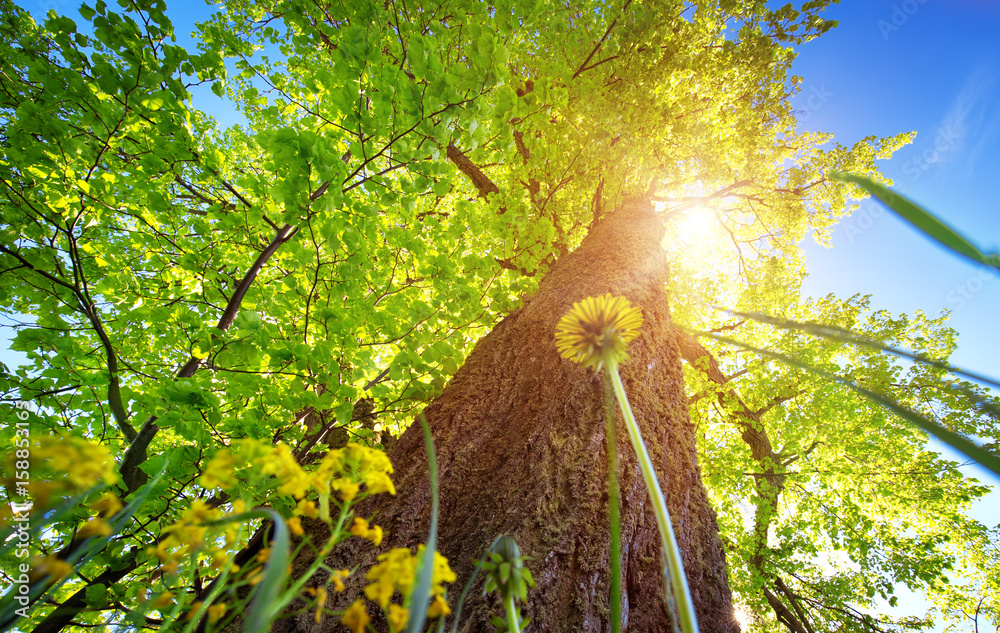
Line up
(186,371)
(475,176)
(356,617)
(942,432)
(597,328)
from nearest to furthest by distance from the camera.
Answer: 1. (942,432)
2. (356,617)
3. (597,328)
4. (186,371)
5. (475,176)

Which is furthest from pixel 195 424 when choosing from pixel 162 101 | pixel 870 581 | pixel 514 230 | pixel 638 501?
pixel 870 581

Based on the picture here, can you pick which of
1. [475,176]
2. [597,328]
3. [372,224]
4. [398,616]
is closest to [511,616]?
[398,616]

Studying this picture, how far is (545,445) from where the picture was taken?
1.41 m

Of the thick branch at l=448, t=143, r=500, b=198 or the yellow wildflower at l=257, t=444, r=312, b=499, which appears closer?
the yellow wildflower at l=257, t=444, r=312, b=499

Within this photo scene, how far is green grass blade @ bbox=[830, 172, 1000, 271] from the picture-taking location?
Answer: 1.53 feet

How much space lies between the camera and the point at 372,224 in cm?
200

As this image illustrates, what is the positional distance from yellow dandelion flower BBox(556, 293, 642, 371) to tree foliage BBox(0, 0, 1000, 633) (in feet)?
1.55

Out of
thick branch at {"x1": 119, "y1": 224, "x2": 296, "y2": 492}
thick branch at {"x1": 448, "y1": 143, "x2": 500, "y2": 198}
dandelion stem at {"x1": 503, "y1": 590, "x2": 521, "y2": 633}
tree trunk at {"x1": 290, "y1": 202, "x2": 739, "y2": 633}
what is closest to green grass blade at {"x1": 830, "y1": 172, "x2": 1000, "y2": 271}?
dandelion stem at {"x1": 503, "y1": 590, "x2": 521, "y2": 633}

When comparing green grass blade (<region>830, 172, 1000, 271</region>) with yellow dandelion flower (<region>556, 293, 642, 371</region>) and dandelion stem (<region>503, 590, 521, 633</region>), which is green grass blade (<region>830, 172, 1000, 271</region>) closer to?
yellow dandelion flower (<region>556, 293, 642, 371</region>)

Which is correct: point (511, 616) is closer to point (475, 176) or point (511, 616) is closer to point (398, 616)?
point (398, 616)

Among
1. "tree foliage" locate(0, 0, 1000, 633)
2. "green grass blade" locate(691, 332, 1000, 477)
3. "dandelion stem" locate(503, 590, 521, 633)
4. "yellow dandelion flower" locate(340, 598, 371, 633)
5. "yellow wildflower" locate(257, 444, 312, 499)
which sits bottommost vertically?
"yellow dandelion flower" locate(340, 598, 371, 633)

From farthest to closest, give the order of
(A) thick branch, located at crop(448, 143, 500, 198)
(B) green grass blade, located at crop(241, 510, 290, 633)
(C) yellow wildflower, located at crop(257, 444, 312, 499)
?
1. (A) thick branch, located at crop(448, 143, 500, 198)
2. (C) yellow wildflower, located at crop(257, 444, 312, 499)
3. (B) green grass blade, located at crop(241, 510, 290, 633)

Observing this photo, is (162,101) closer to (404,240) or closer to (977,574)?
(404,240)

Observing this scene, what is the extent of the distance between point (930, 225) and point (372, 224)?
199cm
